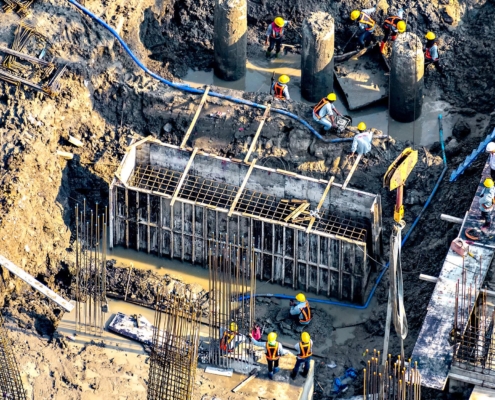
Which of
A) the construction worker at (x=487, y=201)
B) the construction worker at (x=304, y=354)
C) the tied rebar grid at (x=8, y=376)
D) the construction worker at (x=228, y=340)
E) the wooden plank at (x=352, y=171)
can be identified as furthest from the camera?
the wooden plank at (x=352, y=171)

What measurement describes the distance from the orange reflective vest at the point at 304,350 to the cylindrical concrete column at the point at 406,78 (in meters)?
8.78

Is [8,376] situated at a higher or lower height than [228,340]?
lower

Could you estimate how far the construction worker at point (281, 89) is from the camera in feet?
131

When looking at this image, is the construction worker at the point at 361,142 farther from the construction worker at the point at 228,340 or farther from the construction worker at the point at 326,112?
the construction worker at the point at 228,340

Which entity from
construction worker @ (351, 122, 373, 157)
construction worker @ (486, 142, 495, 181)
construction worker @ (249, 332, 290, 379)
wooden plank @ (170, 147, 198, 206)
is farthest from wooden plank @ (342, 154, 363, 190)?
construction worker @ (249, 332, 290, 379)

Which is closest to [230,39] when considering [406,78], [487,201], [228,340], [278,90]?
[278,90]

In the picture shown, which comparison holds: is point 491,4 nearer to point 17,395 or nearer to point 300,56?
point 300,56

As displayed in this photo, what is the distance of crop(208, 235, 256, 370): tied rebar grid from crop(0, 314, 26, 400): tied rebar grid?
4.15m

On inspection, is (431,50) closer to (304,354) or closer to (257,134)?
(257,134)

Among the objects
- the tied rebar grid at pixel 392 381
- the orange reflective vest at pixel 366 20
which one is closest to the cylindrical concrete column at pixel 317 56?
the orange reflective vest at pixel 366 20

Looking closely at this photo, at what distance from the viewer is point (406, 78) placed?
40.1m

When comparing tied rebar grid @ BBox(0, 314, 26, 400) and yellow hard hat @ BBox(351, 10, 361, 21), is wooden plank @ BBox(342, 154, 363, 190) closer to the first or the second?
yellow hard hat @ BBox(351, 10, 361, 21)

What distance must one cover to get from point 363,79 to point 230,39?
3.63m

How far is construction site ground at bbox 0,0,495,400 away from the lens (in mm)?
35906
